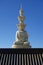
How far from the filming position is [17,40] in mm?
36062

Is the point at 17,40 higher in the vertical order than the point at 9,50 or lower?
higher

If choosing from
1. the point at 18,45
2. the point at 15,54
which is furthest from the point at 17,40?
the point at 15,54

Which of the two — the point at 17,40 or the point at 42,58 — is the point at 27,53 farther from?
the point at 17,40

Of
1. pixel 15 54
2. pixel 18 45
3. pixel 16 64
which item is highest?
pixel 18 45

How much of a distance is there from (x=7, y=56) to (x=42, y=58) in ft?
10.8

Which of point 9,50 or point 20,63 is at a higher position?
point 9,50

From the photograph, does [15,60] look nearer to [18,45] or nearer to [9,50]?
[9,50]

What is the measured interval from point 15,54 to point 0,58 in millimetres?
1446

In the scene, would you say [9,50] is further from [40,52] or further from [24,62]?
[40,52]

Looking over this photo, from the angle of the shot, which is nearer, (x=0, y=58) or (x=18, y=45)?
(x=0, y=58)

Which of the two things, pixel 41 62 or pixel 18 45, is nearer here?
pixel 41 62

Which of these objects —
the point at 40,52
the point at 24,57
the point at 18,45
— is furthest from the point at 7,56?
the point at 18,45

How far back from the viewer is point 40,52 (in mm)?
15875

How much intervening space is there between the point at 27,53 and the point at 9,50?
1.71m
